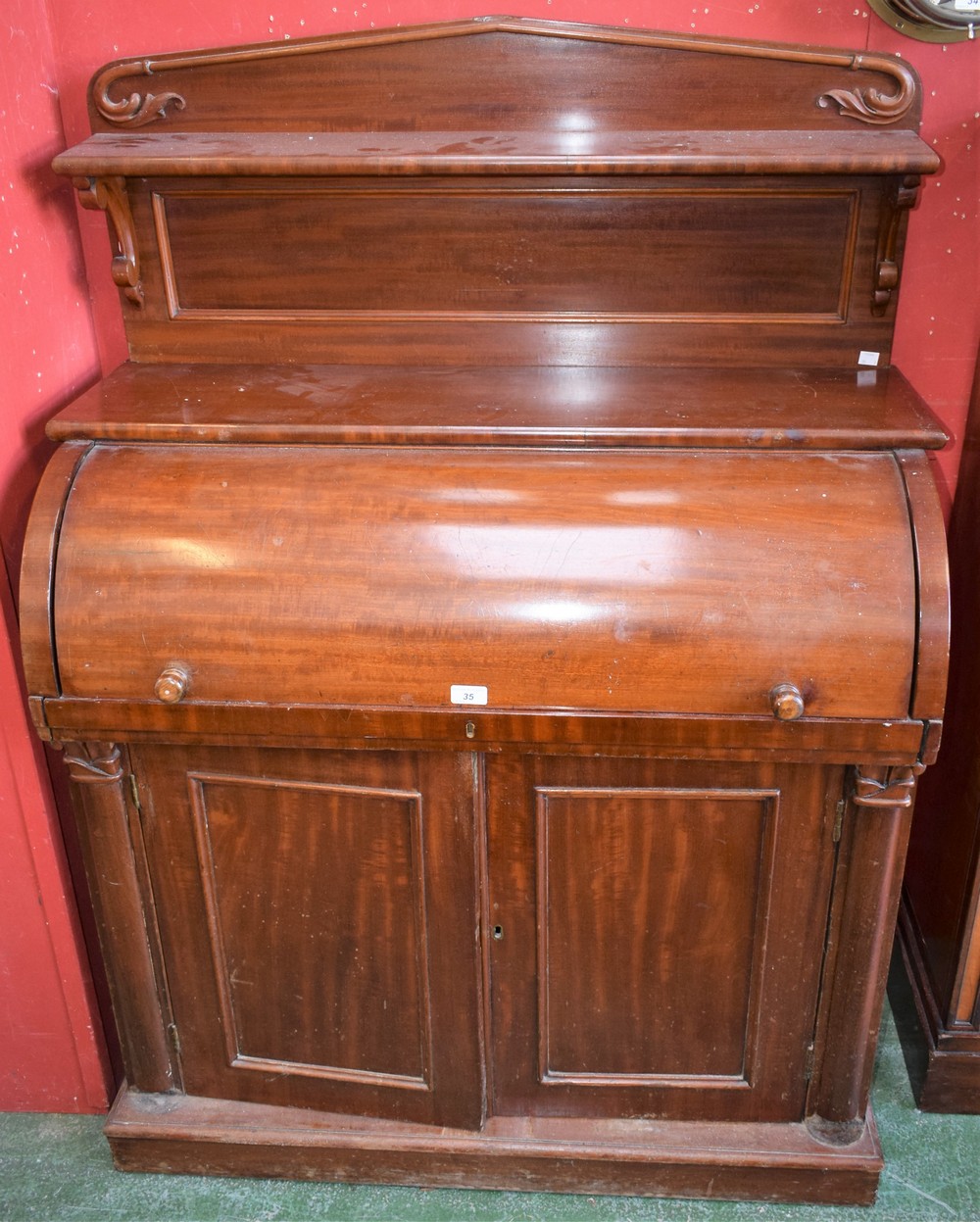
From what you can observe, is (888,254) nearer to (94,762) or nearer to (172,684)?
(172,684)

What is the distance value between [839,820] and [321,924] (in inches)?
33.7

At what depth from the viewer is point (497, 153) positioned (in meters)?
1.79

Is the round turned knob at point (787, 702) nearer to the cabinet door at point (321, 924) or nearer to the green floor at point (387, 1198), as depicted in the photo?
the cabinet door at point (321, 924)

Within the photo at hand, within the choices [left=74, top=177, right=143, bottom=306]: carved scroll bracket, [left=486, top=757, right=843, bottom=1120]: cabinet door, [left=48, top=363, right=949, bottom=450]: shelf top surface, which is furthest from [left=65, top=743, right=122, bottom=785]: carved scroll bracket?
[left=74, top=177, right=143, bottom=306]: carved scroll bracket

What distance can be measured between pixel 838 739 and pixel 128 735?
107 centimetres

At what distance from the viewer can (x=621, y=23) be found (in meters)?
1.91

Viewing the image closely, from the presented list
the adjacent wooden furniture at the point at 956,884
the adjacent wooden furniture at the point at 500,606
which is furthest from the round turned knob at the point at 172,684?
the adjacent wooden furniture at the point at 956,884

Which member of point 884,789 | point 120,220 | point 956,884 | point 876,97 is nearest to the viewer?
point 884,789

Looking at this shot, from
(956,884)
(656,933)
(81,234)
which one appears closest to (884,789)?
(656,933)

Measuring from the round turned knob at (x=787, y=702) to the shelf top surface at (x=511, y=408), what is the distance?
363mm

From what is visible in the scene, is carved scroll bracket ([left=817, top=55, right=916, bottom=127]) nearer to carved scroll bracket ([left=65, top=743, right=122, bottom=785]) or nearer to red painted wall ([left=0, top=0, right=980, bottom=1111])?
red painted wall ([left=0, top=0, right=980, bottom=1111])

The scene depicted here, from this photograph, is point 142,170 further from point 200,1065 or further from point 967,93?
point 200,1065

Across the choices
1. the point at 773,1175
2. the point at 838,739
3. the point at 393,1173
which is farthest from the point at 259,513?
the point at 773,1175

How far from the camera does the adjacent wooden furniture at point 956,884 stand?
7.06ft
